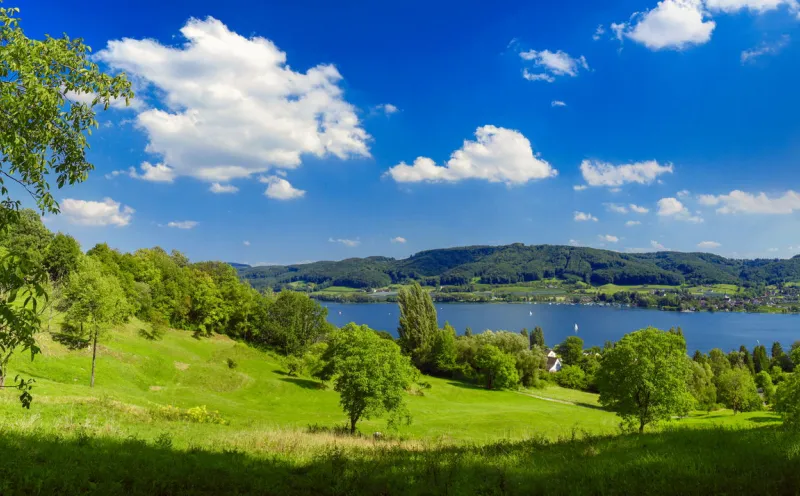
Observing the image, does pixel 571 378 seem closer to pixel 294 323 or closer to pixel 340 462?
pixel 294 323

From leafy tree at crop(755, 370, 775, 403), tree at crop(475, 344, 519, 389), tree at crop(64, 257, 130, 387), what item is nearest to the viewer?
tree at crop(64, 257, 130, 387)

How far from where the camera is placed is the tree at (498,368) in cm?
7594

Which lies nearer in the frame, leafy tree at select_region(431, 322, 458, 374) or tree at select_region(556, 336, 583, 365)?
leafy tree at select_region(431, 322, 458, 374)

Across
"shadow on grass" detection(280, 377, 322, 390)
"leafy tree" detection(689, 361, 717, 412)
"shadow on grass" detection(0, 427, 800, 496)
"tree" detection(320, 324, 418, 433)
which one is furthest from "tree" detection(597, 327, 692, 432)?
"leafy tree" detection(689, 361, 717, 412)

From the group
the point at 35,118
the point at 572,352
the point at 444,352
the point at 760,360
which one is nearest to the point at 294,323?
the point at 444,352

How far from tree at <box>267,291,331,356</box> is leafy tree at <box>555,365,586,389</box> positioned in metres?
55.8

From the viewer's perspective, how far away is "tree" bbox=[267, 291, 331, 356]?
7869 cm

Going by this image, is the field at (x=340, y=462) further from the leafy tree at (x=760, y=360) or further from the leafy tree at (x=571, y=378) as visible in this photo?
the leafy tree at (x=760, y=360)

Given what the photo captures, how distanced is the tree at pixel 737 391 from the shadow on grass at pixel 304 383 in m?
80.8

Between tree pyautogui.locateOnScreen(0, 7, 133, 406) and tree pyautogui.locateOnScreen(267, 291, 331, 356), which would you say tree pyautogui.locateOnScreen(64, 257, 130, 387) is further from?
tree pyautogui.locateOnScreen(267, 291, 331, 356)

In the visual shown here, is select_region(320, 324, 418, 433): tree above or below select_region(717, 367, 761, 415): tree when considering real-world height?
above

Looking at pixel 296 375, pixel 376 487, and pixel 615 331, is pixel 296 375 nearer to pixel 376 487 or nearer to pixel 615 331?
pixel 376 487

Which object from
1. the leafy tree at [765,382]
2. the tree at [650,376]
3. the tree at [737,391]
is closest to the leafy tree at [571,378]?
the tree at [737,391]

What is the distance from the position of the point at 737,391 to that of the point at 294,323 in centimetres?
8873
